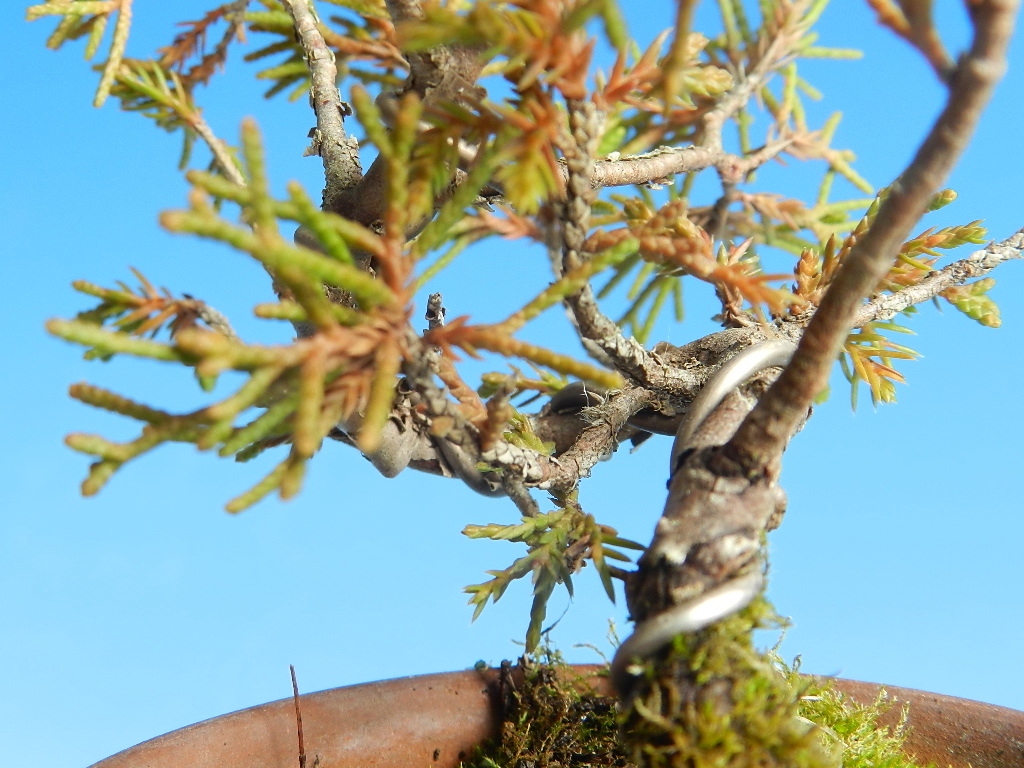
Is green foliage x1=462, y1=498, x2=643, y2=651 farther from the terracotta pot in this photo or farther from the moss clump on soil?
the terracotta pot

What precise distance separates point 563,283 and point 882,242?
0.86 feet

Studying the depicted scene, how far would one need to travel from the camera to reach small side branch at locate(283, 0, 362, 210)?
1223mm

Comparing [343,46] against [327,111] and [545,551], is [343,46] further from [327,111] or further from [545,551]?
[545,551]

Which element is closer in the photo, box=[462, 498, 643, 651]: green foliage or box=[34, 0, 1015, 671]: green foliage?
box=[34, 0, 1015, 671]: green foliage

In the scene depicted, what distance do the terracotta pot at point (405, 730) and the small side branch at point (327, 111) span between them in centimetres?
84

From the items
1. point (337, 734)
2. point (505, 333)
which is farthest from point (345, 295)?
point (337, 734)

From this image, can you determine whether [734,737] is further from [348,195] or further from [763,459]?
[348,195]

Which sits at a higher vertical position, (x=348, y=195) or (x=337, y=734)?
(x=348, y=195)

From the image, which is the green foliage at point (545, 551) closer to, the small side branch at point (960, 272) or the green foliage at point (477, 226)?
the green foliage at point (477, 226)

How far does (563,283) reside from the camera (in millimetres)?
712

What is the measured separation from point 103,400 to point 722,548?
0.59m

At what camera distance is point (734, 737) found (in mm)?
796

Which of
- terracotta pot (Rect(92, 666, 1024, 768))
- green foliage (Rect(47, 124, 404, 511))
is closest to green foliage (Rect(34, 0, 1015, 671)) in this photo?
green foliage (Rect(47, 124, 404, 511))

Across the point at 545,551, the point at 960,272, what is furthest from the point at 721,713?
the point at 960,272
